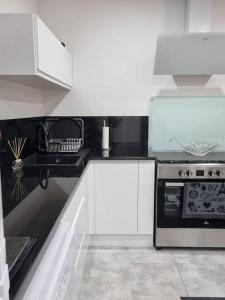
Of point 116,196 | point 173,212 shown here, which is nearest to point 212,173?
point 173,212

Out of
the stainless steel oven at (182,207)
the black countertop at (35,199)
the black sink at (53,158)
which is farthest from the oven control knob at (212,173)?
the black sink at (53,158)

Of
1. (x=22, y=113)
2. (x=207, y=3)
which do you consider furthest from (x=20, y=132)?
(x=207, y=3)

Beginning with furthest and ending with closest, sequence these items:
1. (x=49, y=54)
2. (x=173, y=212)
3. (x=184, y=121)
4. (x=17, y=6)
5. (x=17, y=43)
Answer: (x=184, y=121)
(x=173, y=212)
(x=17, y=6)
(x=49, y=54)
(x=17, y=43)

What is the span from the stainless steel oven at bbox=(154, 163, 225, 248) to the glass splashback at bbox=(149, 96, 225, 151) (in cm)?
63

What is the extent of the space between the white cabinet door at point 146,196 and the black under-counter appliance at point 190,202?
0.22 ft

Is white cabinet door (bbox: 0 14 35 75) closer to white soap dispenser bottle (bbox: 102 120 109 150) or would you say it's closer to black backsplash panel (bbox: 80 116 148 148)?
white soap dispenser bottle (bbox: 102 120 109 150)

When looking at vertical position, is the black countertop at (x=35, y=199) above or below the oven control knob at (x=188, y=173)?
above

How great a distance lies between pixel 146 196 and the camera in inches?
94.6

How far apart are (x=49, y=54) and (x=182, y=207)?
1.69 meters

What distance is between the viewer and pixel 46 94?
2.79 meters

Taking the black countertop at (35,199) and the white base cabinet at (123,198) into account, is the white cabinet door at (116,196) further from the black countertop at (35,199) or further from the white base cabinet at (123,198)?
the black countertop at (35,199)

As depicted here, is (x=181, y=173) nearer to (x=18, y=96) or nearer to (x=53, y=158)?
(x=53, y=158)

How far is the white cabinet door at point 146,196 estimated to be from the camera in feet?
7.71

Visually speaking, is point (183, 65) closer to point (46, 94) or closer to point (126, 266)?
point (46, 94)
